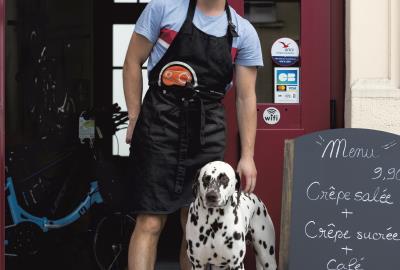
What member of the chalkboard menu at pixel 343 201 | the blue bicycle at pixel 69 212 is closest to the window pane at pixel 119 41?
the blue bicycle at pixel 69 212

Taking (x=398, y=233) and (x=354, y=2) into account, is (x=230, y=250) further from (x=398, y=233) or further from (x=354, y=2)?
(x=354, y=2)

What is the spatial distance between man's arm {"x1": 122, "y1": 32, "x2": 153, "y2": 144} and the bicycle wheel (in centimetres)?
259

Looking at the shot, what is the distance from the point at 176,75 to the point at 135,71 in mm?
219

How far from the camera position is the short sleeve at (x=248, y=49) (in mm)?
4074

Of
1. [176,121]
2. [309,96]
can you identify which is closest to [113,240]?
[309,96]

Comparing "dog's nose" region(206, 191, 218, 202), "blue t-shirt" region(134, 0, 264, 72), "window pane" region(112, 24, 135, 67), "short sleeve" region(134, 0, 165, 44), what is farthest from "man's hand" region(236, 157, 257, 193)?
"window pane" region(112, 24, 135, 67)

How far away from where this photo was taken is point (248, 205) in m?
4.07

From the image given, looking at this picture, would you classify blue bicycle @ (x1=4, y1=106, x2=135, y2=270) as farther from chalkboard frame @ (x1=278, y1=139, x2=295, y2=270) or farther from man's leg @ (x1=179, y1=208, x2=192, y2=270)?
chalkboard frame @ (x1=278, y1=139, x2=295, y2=270)

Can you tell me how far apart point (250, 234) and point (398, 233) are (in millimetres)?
819

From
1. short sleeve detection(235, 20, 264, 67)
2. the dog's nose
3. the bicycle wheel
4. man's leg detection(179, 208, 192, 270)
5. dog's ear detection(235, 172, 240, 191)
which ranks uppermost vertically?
short sleeve detection(235, 20, 264, 67)

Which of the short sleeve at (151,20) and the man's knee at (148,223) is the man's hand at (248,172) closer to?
the man's knee at (148,223)

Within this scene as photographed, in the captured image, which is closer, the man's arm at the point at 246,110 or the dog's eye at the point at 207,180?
the dog's eye at the point at 207,180

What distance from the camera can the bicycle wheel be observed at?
20.6 ft

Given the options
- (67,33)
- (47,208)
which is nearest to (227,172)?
(47,208)
